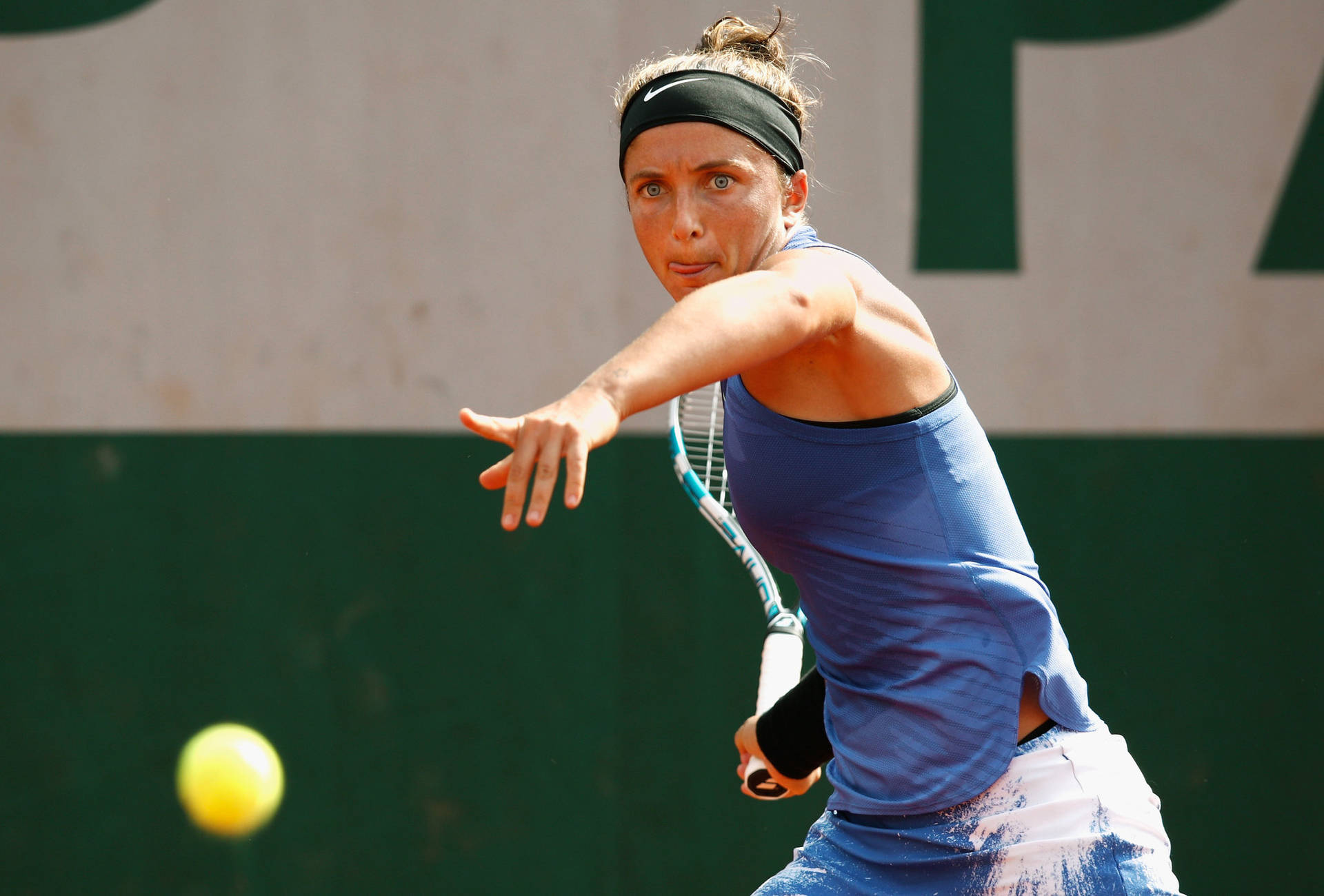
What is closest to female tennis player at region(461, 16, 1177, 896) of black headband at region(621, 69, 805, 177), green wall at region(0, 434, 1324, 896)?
black headband at region(621, 69, 805, 177)

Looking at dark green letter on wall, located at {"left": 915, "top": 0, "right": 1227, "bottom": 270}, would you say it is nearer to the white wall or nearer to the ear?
the white wall

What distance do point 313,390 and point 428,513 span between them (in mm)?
459

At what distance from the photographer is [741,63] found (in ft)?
6.27

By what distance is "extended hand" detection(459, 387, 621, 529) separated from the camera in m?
1.08

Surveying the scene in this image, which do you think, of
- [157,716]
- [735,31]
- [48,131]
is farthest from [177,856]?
[735,31]

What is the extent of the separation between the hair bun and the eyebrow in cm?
34

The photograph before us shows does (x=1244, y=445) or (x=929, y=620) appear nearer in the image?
(x=929, y=620)

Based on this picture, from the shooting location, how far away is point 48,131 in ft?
11.8

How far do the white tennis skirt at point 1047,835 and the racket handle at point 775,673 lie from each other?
437 mm

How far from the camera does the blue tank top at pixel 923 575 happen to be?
148 centimetres

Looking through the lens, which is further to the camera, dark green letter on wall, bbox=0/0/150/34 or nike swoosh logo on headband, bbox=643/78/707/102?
dark green letter on wall, bbox=0/0/150/34

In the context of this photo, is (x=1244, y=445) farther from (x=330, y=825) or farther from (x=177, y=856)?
(x=177, y=856)

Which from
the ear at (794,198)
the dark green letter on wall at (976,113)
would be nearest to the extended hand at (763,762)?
the ear at (794,198)

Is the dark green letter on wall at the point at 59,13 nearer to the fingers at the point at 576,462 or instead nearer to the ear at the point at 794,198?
the ear at the point at 794,198
